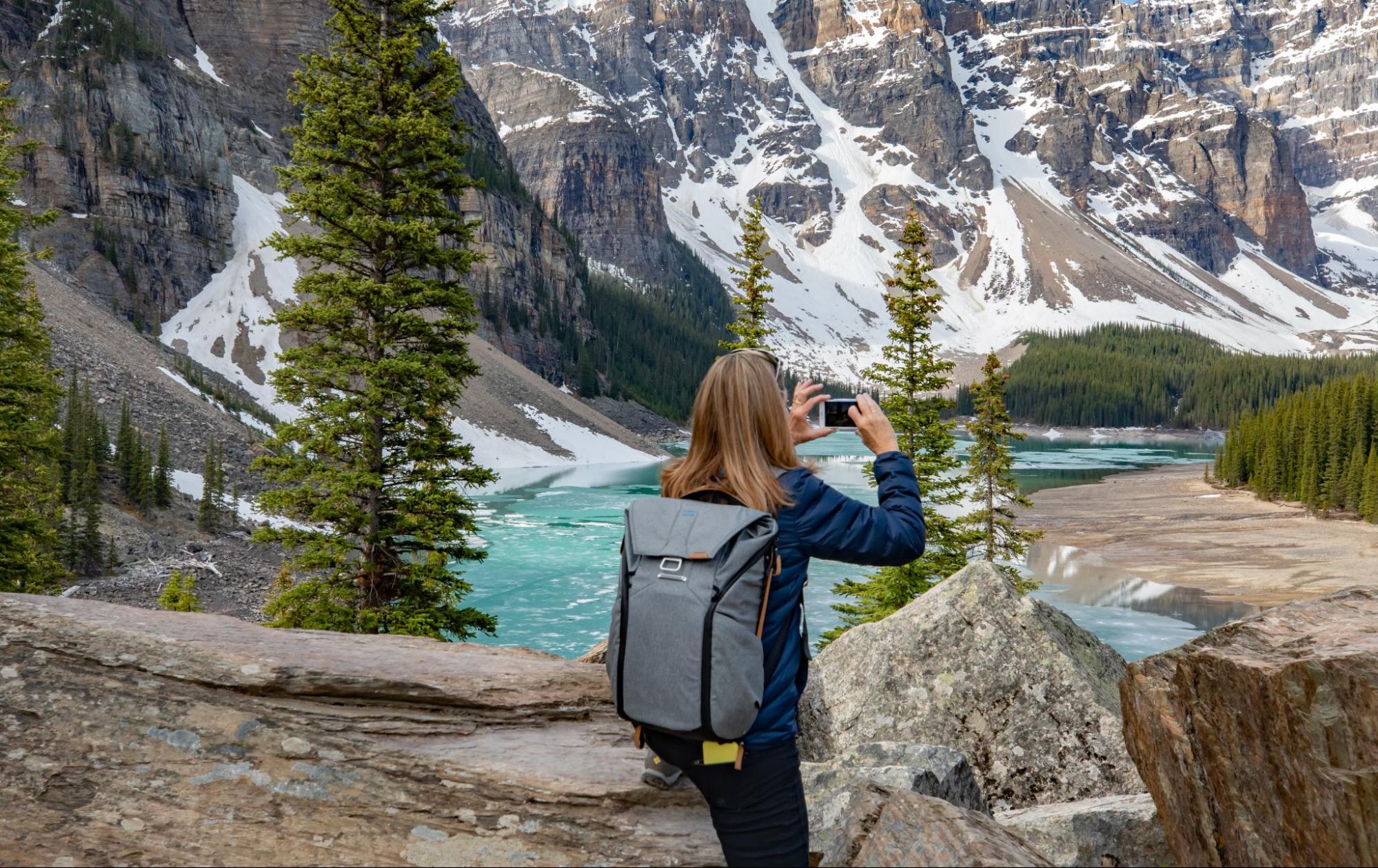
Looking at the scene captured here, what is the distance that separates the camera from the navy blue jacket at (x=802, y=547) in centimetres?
333

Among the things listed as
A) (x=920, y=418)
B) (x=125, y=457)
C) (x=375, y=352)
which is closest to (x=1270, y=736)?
(x=375, y=352)

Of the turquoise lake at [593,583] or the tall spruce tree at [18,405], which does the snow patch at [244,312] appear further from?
the tall spruce tree at [18,405]

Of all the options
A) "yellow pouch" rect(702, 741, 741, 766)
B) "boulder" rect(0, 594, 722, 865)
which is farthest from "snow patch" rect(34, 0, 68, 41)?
"yellow pouch" rect(702, 741, 741, 766)

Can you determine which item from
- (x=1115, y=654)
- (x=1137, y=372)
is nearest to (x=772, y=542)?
(x=1115, y=654)

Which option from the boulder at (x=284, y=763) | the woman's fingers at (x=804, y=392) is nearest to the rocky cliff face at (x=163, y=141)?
the boulder at (x=284, y=763)

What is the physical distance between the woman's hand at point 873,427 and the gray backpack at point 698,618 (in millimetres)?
888

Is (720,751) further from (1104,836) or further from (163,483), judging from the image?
(163,483)

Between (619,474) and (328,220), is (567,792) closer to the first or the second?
(328,220)

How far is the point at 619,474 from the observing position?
78.3 meters

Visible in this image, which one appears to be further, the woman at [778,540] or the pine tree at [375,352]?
the pine tree at [375,352]

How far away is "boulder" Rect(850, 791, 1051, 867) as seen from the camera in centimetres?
371

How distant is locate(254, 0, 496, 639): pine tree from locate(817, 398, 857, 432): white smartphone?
360 inches

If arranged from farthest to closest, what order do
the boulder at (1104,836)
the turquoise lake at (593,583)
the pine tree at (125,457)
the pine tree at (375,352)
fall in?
1. the pine tree at (125,457)
2. the turquoise lake at (593,583)
3. the pine tree at (375,352)
4. the boulder at (1104,836)

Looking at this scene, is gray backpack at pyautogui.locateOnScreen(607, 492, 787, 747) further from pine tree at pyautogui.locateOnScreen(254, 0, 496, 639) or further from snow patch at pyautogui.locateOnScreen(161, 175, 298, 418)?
snow patch at pyautogui.locateOnScreen(161, 175, 298, 418)
